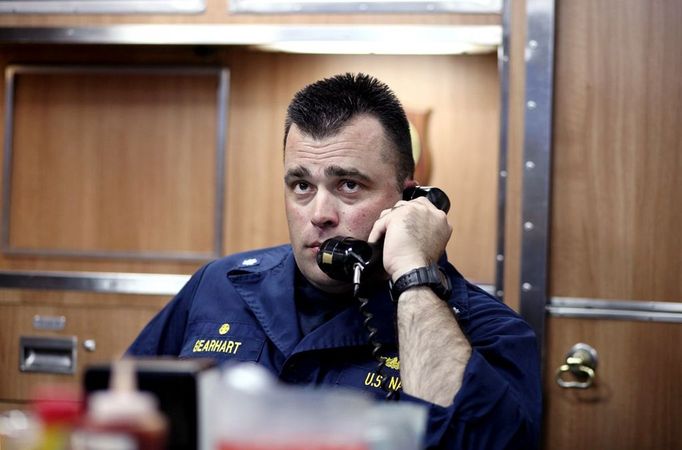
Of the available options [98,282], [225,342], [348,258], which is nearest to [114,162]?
[98,282]

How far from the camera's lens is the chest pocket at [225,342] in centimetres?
182

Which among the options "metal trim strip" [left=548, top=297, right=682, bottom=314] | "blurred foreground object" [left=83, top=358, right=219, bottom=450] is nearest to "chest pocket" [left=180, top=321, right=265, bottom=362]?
"metal trim strip" [left=548, top=297, right=682, bottom=314]

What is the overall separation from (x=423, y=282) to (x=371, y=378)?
0.79ft

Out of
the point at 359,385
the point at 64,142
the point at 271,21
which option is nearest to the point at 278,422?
the point at 359,385

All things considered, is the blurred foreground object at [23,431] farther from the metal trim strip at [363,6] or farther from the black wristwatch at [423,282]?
the metal trim strip at [363,6]

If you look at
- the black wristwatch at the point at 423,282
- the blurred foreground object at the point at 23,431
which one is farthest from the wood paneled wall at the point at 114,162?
the blurred foreground object at the point at 23,431

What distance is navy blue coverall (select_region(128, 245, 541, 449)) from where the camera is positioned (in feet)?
4.73

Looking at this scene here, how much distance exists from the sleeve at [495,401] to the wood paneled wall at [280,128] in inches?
42.5

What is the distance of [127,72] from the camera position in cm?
294

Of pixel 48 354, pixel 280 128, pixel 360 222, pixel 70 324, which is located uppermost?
pixel 280 128

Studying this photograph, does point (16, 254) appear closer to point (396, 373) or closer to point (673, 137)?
point (396, 373)

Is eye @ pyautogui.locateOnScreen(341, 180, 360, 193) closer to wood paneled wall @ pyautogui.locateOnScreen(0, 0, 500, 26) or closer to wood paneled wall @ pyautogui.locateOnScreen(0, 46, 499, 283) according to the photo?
wood paneled wall @ pyautogui.locateOnScreen(0, 0, 500, 26)

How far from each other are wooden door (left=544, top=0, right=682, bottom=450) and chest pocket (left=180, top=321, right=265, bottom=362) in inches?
34.4

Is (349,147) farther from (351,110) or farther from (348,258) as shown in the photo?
(348,258)
